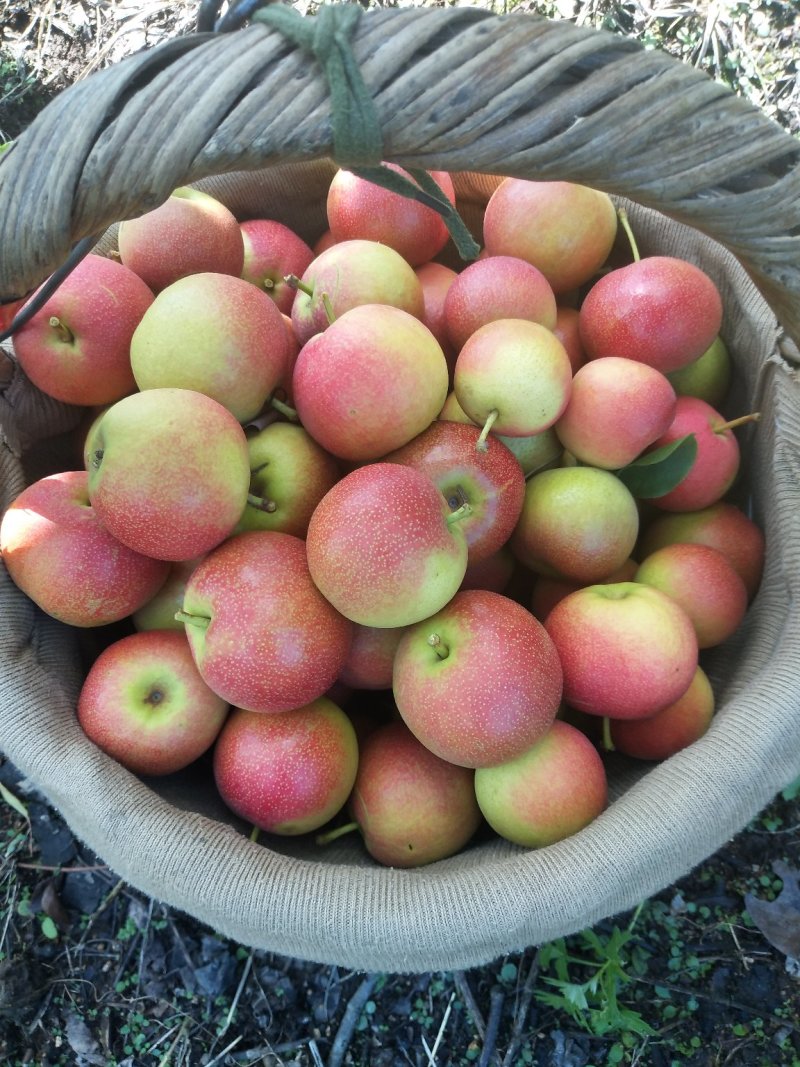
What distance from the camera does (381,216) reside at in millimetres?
1052

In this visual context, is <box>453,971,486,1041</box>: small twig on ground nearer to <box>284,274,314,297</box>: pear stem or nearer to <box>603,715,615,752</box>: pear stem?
<box>603,715,615,752</box>: pear stem

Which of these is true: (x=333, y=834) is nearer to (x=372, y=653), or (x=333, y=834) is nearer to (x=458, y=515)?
(x=372, y=653)

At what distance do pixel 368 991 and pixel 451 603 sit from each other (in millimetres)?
618

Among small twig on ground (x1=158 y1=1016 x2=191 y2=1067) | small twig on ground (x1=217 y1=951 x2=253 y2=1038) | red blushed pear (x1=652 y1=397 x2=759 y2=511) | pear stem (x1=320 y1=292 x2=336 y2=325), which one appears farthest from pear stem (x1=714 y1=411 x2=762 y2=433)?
small twig on ground (x1=158 y1=1016 x2=191 y2=1067)

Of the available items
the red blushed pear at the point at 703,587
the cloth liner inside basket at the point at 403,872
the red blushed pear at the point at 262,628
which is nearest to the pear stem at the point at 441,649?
the red blushed pear at the point at 262,628

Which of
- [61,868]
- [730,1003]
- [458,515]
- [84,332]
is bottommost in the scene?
[730,1003]

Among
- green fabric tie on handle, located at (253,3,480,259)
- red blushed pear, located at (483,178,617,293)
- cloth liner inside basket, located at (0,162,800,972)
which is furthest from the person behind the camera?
red blushed pear, located at (483,178,617,293)

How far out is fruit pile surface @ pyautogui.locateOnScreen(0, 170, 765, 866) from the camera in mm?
767

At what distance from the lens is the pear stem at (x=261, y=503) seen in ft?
2.76

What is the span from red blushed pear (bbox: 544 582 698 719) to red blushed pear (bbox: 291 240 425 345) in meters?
0.44

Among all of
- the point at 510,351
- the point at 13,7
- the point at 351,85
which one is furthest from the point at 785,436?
the point at 13,7

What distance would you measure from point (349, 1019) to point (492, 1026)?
196 millimetres

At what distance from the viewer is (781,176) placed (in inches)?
26.0

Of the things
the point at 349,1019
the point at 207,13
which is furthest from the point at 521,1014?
the point at 207,13
